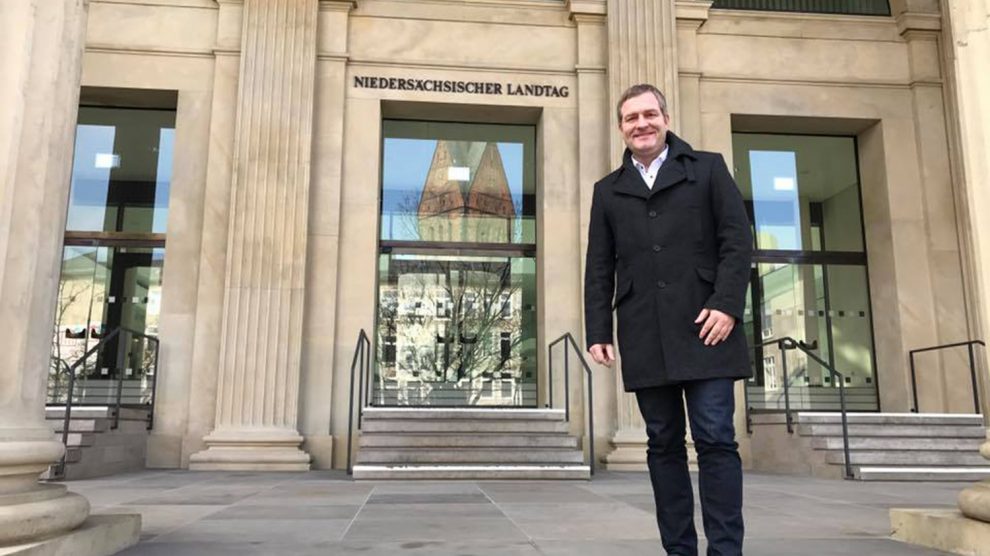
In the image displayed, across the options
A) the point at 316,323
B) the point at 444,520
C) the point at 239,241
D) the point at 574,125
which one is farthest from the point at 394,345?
the point at 444,520

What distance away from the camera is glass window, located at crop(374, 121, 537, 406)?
35.5 feet

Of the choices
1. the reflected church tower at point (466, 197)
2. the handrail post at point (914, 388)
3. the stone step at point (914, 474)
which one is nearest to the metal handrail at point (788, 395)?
the stone step at point (914, 474)

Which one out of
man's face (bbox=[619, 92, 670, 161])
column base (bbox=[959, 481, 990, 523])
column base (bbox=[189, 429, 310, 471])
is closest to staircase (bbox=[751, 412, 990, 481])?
column base (bbox=[959, 481, 990, 523])

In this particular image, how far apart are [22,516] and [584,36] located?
9.64 meters

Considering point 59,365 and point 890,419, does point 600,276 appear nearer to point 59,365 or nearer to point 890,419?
point 890,419

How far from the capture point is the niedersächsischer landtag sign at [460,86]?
10.6 m

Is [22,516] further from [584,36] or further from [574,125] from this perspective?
Result: [584,36]

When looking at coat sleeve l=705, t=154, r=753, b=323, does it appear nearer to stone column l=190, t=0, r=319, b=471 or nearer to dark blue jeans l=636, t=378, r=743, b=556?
dark blue jeans l=636, t=378, r=743, b=556

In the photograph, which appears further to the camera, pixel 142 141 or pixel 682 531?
pixel 142 141

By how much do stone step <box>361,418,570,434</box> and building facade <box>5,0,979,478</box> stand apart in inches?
48.7

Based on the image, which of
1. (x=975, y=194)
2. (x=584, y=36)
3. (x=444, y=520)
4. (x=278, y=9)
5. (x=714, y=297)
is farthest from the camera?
(x=584, y=36)

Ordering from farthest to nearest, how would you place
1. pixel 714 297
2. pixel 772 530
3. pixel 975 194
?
pixel 772 530 < pixel 975 194 < pixel 714 297

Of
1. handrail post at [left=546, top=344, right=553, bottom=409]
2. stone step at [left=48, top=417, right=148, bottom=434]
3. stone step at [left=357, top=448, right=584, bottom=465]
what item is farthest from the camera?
handrail post at [left=546, top=344, right=553, bottom=409]

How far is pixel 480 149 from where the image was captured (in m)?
11.7
